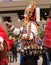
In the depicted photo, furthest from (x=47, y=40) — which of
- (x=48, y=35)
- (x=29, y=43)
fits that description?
(x=29, y=43)

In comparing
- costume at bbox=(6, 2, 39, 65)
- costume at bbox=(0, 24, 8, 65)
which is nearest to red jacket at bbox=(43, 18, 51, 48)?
costume at bbox=(6, 2, 39, 65)

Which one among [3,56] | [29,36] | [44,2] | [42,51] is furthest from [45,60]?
[44,2]

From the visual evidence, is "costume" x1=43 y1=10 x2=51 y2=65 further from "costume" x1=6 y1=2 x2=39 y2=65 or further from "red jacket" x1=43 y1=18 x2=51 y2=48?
"costume" x1=6 y1=2 x2=39 y2=65

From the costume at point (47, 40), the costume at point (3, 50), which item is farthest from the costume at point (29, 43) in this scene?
the costume at point (3, 50)

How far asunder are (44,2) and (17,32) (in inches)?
1148

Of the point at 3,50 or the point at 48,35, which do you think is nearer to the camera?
the point at 3,50

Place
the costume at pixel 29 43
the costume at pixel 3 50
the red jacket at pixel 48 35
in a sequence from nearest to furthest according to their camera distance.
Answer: the costume at pixel 3 50 → the red jacket at pixel 48 35 → the costume at pixel 29 43

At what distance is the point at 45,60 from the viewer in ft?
25.6

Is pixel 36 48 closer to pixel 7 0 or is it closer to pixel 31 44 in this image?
pixel 31 44

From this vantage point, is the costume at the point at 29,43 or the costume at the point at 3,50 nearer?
the costume at the point at 3,50

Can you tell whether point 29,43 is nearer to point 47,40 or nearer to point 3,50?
point 47,40

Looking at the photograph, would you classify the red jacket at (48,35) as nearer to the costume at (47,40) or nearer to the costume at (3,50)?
the costume at (47,40)

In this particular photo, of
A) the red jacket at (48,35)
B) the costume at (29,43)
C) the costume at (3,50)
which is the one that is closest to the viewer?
the costume at (3,50)

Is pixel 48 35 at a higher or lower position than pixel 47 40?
higher
